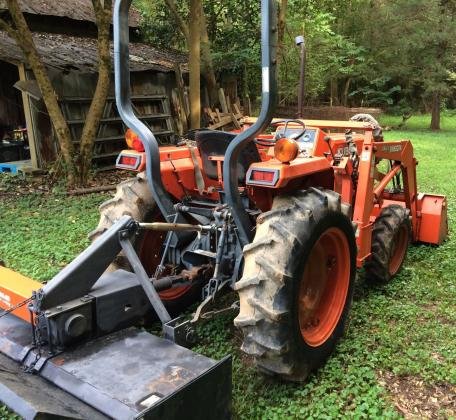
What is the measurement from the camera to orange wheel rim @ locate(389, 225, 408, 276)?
4.66 meters

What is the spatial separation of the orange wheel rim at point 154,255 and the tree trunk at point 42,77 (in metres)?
5.49

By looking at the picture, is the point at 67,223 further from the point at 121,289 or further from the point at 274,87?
the point at 274,87

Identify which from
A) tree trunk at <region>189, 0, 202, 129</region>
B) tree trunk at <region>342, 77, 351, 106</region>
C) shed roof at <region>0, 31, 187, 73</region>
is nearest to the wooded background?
tree trunk at <region>342, 77, 351, 106</region>

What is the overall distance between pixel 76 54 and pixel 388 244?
9671mm

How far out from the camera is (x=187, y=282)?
3.36 m

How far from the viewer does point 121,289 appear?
2766 millimetres

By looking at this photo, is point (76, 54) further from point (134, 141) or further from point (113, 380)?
point (113, 380)

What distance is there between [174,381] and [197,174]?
6.05ft

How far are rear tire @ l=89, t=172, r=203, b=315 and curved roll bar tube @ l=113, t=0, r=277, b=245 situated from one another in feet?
1.27

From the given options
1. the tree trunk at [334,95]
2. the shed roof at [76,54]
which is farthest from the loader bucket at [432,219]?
the tree trunk at [334,95]

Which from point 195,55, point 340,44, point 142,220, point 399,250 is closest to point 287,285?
point 142,220

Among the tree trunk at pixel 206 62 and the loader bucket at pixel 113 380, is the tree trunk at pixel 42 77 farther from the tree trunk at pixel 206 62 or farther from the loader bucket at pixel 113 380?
the loader bucket at pixel 113 380

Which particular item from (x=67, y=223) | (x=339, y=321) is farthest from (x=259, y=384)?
(x=67, y=223)

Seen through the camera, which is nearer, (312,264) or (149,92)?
(312,264)
